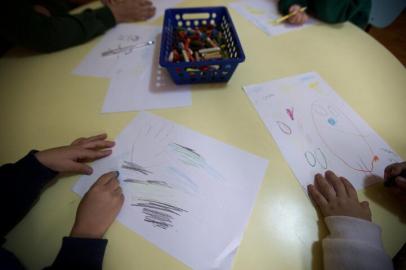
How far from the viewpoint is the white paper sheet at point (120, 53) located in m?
0.66

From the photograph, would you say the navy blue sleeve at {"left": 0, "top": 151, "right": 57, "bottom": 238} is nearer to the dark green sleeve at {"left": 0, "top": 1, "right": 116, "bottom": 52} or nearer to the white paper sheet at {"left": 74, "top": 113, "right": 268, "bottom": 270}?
the white paper sheet at {"left": 74, "top": 113, "right": 268, "bottom": 270}

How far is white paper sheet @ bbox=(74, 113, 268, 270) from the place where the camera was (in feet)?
1.30

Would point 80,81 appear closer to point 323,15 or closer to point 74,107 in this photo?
point 74,107

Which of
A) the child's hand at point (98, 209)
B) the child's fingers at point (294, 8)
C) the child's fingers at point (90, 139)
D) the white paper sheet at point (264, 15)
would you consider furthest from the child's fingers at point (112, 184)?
the child's fingers at point (294, 8)

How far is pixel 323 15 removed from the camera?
2.52 ft

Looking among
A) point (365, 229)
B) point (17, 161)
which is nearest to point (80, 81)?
point (17, 161)

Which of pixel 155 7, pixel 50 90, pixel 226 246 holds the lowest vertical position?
pixel 226 246

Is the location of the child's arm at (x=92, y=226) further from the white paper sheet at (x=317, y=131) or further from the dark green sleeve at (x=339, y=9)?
the dark green sleeve at (x=339, y=9)

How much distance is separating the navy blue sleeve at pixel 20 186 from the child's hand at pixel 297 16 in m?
0.82

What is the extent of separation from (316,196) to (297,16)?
615 millimetres

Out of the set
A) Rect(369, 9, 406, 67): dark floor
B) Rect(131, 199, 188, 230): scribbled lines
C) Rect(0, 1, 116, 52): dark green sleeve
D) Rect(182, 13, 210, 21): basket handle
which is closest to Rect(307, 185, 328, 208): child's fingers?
Rect(131, 199, 188, 230): scribbled lines

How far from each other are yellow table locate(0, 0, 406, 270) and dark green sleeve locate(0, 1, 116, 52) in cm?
3

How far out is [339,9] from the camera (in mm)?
740

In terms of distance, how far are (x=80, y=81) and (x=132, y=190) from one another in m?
0.38
